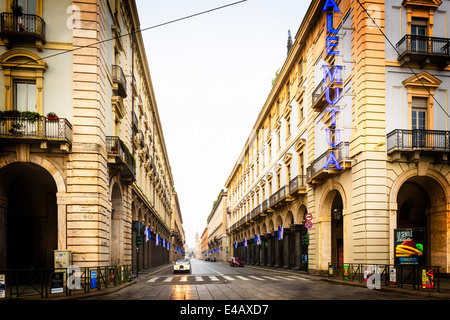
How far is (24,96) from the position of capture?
19.4 m

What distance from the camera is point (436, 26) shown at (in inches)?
887

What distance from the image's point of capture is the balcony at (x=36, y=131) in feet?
59.5

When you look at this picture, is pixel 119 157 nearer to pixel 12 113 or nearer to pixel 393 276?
pixel 12 113

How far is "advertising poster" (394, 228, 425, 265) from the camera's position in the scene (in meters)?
17.2

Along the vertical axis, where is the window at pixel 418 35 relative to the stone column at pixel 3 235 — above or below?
above

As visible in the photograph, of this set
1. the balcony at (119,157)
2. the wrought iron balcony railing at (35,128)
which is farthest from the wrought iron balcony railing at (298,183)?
the wrought iron balcony railing at (35,128)

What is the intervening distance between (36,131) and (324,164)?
54.2 feet

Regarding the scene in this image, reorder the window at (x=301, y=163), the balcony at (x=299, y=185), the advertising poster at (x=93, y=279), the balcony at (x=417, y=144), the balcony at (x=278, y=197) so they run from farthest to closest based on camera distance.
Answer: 1. the balcony at (x=278, y=197)
2. the window at (x=301, y=163)
3. the balcony at (x=299, y=185)
4. the balcony at (x=417, y=144)
5. the advertising poster at (x=93, y=279)

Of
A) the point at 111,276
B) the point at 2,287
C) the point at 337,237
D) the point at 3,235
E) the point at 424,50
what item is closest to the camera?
the point at 2,287

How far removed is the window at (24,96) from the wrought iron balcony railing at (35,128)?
3.94 ft

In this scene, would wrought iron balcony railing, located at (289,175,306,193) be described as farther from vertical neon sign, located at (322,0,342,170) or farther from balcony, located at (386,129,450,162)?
balcony, located at (386,129,450,162)

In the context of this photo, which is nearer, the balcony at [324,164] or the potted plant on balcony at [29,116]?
the potted plant on balcony at [29,116]

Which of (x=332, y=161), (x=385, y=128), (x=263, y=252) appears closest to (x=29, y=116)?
(x=332, y=161)

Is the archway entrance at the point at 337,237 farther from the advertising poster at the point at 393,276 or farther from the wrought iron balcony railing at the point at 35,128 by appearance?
the wrought iron balcony railing at the point at 35,128
